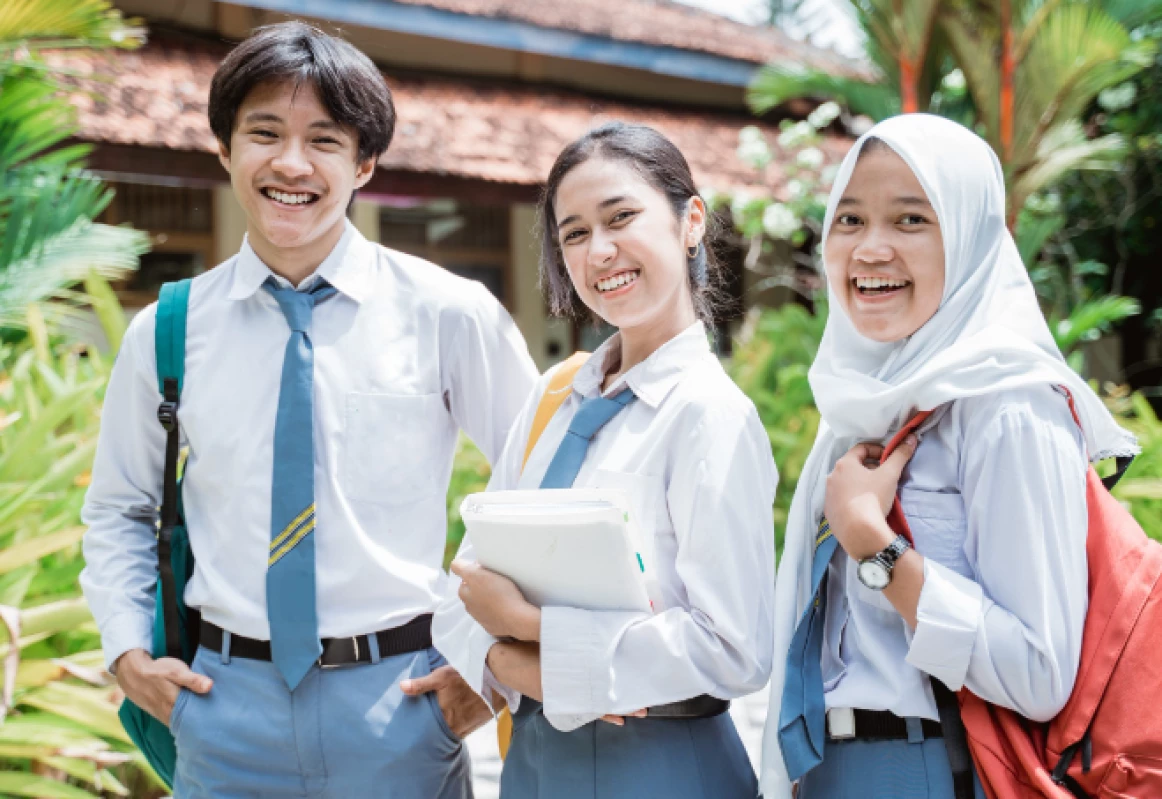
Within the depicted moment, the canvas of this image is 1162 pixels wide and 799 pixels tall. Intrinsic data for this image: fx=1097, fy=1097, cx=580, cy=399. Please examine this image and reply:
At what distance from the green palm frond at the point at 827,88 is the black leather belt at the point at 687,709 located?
6467 millimetres

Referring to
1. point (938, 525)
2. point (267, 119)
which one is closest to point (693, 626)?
point (938, 525)

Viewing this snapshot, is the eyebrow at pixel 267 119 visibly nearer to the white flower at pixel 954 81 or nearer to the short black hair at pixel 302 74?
the short black hair at pixel 302 74

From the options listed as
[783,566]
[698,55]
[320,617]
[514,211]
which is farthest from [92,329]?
[783,566]

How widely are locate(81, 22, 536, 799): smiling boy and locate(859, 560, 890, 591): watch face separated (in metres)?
0.82

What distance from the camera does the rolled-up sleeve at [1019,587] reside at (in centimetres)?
142

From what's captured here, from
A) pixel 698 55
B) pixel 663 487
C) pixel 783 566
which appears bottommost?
pixel 783 566

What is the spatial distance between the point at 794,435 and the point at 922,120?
497 cm

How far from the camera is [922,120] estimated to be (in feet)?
5.38

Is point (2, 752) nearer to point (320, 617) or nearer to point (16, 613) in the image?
point (16, 613)

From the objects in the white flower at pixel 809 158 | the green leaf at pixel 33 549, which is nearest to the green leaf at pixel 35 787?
the green leaf at pixel 33 549

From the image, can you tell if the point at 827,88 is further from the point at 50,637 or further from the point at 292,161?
the point at 292,161

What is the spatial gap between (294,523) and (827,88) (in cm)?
666

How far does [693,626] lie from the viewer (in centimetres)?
153

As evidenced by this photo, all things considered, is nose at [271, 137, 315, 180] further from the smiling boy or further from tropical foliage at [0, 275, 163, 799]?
tropical foliage at [0, 275, 163, 799]
